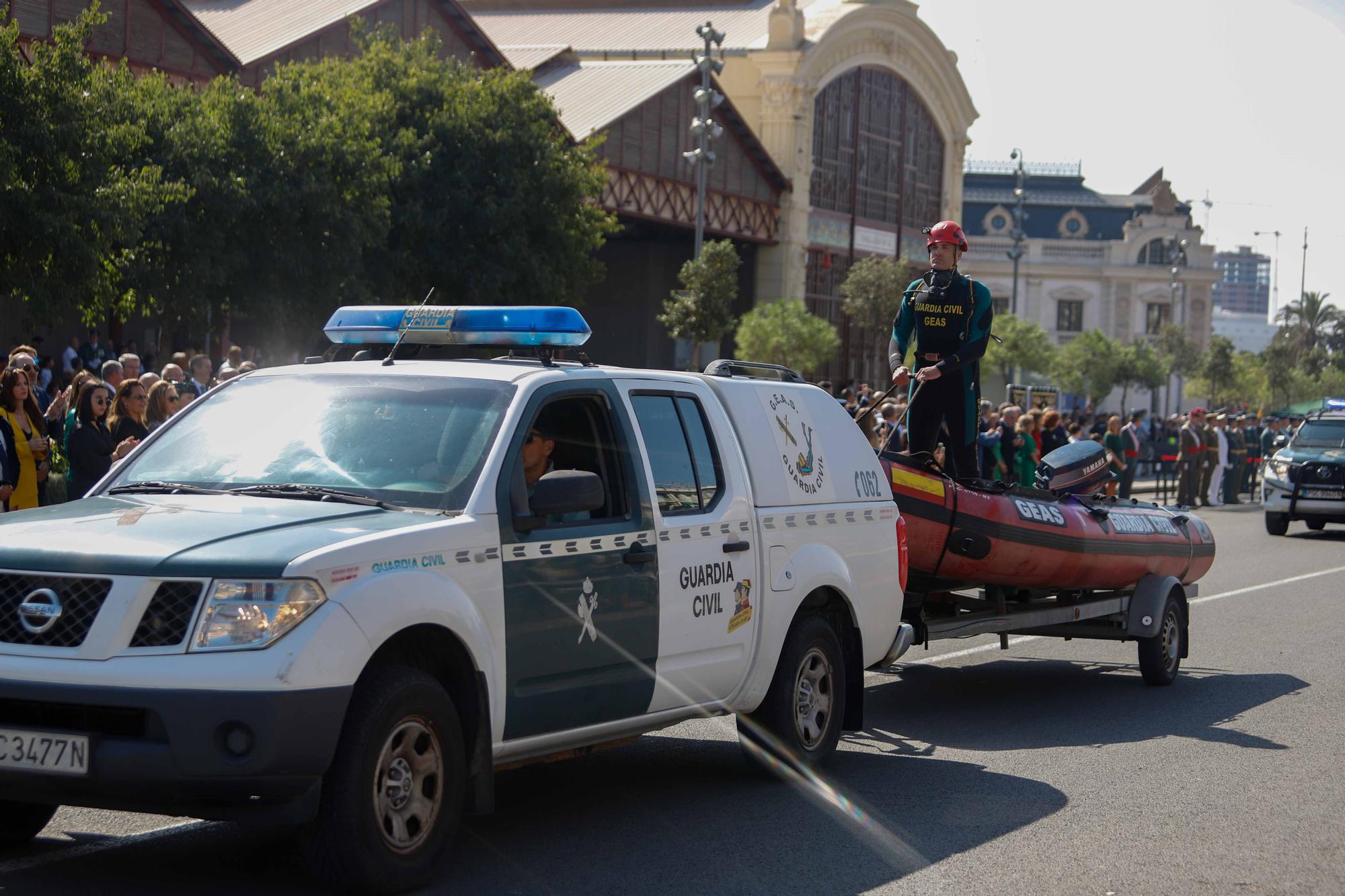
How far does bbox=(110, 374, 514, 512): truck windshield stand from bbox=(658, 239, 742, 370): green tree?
104ft

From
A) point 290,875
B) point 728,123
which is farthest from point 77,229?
point 728,123

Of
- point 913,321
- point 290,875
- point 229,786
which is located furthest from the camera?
point 913,321

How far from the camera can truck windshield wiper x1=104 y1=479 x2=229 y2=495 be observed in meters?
6.01

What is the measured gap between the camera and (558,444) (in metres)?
6.57

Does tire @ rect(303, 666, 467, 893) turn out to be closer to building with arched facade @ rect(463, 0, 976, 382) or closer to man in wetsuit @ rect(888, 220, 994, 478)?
man in wetsuit @ rect(888, 220, 994, 478)

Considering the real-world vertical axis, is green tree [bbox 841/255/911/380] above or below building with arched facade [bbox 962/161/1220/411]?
below

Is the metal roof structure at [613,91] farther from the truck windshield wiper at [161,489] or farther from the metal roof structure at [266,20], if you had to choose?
the truck windshield wiper at [161,489]

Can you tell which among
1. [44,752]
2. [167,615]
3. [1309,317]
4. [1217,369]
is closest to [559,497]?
[167,615]

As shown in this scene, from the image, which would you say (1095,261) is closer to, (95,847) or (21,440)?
(21,440)

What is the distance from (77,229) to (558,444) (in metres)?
11.2

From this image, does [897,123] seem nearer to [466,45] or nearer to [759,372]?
[466,45]

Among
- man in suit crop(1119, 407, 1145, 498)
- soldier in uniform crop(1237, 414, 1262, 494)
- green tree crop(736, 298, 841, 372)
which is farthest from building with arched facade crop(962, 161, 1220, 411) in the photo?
man in suit crop(1119, 407, 1145, 498)

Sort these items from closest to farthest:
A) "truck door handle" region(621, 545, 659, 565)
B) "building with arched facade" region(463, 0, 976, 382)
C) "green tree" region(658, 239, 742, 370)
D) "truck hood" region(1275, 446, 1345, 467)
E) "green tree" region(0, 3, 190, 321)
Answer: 1. "truck door handle" region(621, 545, 659, 565)
2. "green tree" region(0, 3, 190, 321)
3. "truck hood" region(1275, 446, 1345, 467)
4. "green tree" region(658, 239, 742, 370)
5. "building with arched facade" region(463, 0, 976, 382)

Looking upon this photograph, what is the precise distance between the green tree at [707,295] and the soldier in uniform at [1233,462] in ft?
38.5
